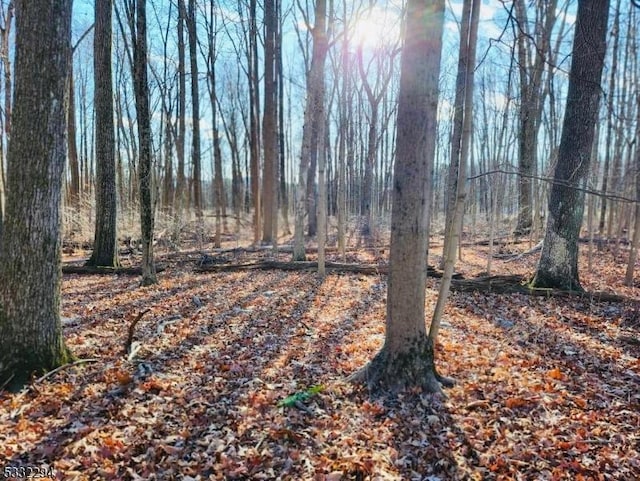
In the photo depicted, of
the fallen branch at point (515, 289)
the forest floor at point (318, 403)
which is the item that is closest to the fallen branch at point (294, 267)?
the fallen branch at point (515, 289)

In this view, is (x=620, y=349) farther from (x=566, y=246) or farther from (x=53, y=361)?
(x=53, y=361)

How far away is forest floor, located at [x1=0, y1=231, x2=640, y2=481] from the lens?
2.72 metres

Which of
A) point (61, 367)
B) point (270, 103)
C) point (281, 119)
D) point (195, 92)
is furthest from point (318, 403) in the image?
point (281, 119)

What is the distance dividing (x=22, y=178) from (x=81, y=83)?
82.8ft

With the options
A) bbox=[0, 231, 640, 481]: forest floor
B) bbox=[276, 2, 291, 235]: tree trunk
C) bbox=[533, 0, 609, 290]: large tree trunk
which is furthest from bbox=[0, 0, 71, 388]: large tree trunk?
bbox=[276, 2, 291, 235]: tree trunk

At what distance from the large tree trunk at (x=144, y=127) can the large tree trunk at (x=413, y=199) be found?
4.93 meters

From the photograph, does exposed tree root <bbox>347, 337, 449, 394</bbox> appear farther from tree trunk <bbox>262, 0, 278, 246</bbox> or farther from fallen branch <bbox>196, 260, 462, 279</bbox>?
tree trunk <bbox>262, 0, 278, 246</bbox>

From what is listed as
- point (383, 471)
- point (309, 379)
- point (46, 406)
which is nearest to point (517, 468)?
point (383, 471)

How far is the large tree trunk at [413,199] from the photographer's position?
340 centimetres

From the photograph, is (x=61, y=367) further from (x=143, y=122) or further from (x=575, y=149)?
(x=575, y=149)

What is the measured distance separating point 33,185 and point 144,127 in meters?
3.62

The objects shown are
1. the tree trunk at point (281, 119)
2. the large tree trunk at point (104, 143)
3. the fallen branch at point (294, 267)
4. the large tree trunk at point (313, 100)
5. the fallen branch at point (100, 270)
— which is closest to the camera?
the large tree trunk at point (313, 100)

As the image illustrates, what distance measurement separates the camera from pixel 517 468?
8.86ft

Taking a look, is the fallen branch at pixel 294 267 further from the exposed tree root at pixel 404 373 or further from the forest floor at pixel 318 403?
the exposed tree root at pixel 404 373
